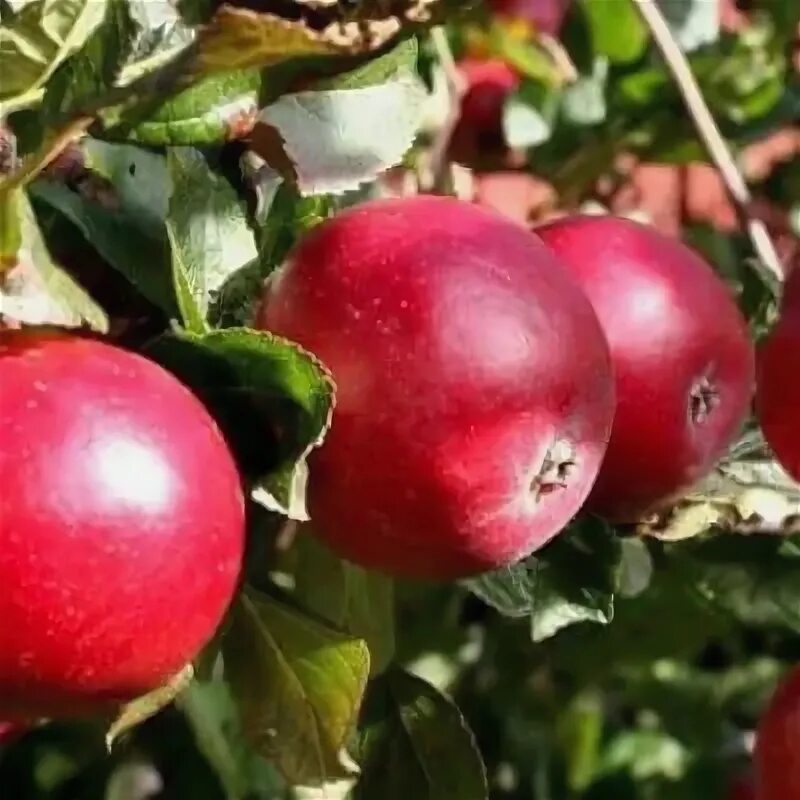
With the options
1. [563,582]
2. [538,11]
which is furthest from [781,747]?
[538,11]

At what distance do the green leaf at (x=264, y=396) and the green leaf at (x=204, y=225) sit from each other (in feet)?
0.07

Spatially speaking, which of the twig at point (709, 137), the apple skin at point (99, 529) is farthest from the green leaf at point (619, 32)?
the apple skin at point (99, 529)

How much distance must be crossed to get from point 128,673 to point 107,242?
0.13 metres

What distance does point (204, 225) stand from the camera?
0.38 m

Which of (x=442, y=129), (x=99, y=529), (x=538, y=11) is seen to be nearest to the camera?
(x=99, y=529)

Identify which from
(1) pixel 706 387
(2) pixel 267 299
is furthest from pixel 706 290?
(2) pixel 267 299

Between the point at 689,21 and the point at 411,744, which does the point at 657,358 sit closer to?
the point at 411,744

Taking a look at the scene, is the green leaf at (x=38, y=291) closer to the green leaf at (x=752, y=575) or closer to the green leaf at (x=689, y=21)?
the green leaf at (x=752, y=575)

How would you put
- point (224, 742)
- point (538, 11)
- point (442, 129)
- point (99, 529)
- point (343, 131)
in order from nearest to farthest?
point (99, 529) → point (343, 131) → point (224, 742) → point (442, 129) → point (538, 11)

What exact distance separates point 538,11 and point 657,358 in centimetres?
52

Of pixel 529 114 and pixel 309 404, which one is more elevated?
pixel 309 404

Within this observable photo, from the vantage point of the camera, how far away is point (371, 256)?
0.35 metres

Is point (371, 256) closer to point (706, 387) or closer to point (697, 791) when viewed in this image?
point (706, 387)

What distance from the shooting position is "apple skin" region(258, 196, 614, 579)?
334mm
